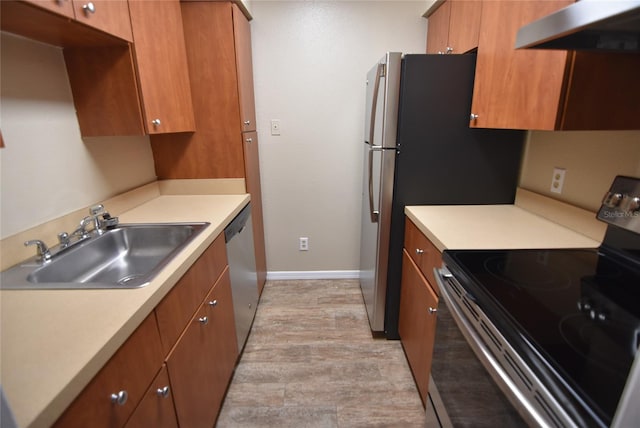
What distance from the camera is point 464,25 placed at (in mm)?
1675

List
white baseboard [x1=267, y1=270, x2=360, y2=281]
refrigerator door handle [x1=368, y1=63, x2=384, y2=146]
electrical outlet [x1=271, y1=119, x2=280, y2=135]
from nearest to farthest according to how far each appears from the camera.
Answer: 1. refrigerator door handle [x1=368, y1=63, x2=384, y2=146]
2. electrical outlet [x1=271, y1=119, x2=280, y2=135]
3. white baseboard [x1=267, y1=270, x2=360, y2=281]

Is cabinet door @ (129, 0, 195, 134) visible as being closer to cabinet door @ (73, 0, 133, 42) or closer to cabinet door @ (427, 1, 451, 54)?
Answer: cabinet door @ (73, 0, 133, 42)

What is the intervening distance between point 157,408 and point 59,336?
0.38 meters

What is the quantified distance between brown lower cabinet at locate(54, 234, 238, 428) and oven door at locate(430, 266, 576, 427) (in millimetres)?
907

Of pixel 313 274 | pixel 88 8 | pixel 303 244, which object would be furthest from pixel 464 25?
pixel 313 274

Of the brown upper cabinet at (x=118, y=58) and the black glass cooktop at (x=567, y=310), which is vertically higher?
the brown upper cabinet at (x=118, y=58)

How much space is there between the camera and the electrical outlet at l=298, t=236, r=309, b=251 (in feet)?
9.14

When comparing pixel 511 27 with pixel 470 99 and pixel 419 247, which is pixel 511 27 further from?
pixel 419 247

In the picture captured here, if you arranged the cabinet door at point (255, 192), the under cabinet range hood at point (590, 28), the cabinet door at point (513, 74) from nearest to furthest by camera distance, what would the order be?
the under cabinet range hood at point (590, 28), the cabinet door at point (513, 74), the cabinet door at point (255, 192)

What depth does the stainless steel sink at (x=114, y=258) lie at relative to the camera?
108cm

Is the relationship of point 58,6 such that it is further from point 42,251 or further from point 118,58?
point 42,251

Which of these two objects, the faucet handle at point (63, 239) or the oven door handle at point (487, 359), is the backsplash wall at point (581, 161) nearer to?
the oven door handle at point (487, 359)

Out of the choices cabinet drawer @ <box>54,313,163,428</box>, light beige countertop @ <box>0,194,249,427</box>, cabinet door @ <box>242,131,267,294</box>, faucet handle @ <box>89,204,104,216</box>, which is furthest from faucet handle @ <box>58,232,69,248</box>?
cabinet door @ <box>242,131,267,294</box>

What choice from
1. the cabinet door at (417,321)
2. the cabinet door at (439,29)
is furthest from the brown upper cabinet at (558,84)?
the cabinet door at (417,321)
